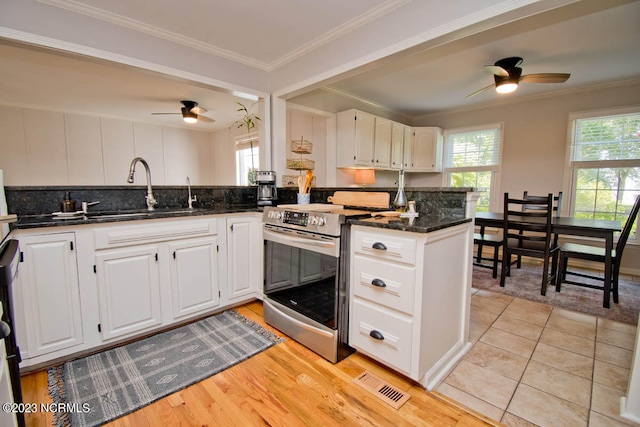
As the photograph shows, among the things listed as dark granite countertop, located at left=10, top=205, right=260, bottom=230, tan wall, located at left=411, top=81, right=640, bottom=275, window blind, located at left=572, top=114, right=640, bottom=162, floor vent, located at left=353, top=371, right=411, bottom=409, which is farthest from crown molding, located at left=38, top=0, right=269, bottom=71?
window blind, located at left=572, top=114, right=640, bottom=162

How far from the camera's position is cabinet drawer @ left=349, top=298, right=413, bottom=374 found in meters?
1.50

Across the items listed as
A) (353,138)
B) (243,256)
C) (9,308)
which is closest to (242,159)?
(353,138)

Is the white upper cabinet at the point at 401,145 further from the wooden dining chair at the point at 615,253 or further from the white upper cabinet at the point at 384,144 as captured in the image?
the wooden dining chair at the point at 615,253

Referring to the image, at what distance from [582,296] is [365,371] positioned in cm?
262

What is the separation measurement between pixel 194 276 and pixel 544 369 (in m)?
2.44

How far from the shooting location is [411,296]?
4.72ft

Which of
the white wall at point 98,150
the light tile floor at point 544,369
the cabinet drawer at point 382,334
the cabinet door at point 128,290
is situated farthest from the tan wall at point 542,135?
the white wall at point 98,150

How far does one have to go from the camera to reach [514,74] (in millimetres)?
3045

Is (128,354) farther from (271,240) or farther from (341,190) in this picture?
(341,190)

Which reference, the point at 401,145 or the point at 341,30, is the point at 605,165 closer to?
the point at 401,145

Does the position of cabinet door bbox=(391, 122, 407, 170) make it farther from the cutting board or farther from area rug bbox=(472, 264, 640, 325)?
the cutting board

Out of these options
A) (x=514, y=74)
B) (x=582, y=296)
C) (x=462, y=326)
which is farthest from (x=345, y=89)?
(x=582, y=296)

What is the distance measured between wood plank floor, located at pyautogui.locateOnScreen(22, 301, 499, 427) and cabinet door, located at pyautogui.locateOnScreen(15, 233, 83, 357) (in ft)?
0.72

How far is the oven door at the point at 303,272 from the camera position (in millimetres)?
1765
